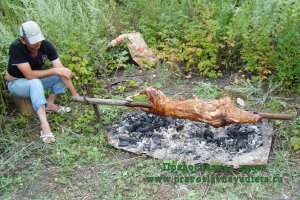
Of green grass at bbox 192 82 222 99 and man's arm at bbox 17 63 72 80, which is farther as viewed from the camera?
green grass at bbox 192 82 222 99

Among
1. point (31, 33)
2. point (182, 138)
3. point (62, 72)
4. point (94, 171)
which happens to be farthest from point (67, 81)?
point (182, 138)

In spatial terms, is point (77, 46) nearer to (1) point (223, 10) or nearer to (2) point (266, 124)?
(1) point (223, 10)

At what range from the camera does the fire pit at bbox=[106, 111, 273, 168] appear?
13.0 ft

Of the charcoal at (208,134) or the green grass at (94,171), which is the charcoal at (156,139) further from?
the charcoal at (208,134)

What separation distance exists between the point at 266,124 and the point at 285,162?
55 centimetres

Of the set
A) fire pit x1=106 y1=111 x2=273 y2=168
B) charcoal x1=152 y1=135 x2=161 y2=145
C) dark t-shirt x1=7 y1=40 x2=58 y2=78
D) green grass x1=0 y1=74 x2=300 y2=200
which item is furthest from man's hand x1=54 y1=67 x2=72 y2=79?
charcoal x1=152 y1=135 x2=161 y2=145

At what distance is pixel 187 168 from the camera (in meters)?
3.92

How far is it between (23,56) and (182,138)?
211 cm

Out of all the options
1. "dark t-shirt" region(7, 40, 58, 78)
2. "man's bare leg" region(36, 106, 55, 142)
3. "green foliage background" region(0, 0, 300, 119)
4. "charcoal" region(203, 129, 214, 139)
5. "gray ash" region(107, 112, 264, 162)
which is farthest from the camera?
"green foliage background" region(0, 0, 300, 119)

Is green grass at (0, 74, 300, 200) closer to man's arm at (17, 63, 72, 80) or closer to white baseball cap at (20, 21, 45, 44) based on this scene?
man's arm at (17, 63, 72, 80)

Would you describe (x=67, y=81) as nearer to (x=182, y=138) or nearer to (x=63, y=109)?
(x=63, y=109)

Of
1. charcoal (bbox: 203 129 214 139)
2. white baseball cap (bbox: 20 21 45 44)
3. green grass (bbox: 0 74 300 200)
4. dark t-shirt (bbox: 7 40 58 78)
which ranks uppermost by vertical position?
white baseball cap (bbox: 20 21 45 44)

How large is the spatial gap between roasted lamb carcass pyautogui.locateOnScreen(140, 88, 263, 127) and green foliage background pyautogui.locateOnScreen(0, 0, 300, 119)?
132cm

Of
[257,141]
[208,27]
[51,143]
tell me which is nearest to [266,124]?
[257,141]
